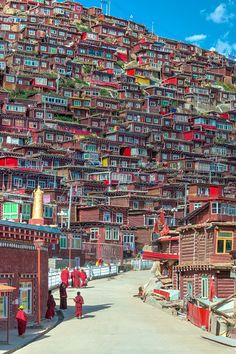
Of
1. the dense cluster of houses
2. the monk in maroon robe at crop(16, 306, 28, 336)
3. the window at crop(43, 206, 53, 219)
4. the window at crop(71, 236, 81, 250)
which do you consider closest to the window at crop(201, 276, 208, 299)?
the dense cluster of houses

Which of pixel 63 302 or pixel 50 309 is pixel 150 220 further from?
pixel 50 309

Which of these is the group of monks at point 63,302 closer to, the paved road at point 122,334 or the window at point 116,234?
the paved road at point 122,334

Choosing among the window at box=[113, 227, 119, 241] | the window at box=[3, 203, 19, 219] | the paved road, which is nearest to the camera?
the paved road

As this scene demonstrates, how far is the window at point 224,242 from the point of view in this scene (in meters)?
48.1

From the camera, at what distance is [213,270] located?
154ft

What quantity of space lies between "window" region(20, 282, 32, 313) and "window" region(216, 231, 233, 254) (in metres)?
17.6

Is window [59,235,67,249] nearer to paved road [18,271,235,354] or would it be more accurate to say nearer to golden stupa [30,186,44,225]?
paved road [18,271,235,354]

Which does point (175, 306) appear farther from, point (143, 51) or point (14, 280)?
point (143, 51)

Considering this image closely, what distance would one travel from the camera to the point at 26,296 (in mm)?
33531

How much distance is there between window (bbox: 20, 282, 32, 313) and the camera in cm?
3294

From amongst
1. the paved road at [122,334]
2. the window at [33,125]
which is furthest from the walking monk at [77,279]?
the window at [33,125]

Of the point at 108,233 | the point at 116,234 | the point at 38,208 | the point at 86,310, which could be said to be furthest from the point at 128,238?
the point at 38,208

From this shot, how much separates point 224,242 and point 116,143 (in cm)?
7937

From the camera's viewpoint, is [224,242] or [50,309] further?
[224,242]
